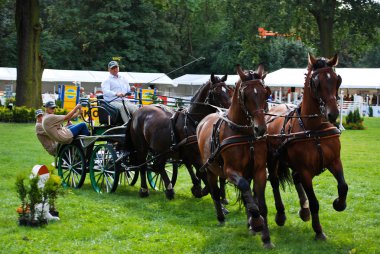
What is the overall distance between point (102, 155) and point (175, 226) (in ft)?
11.9

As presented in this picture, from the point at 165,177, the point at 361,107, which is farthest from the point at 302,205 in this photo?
the point at 361,107

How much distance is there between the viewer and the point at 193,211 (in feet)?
32.7

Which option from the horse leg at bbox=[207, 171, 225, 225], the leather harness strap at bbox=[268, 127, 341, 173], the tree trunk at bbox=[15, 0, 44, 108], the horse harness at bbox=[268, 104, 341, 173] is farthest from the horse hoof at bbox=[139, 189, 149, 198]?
the tree trunk at bbox=[15, 0, 44, 108]

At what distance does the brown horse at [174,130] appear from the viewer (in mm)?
10016

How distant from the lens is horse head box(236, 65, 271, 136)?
23.6ft

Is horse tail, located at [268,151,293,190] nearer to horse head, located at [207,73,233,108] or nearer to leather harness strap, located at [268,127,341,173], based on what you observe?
leather harness strap, located at [268,127,341,173]

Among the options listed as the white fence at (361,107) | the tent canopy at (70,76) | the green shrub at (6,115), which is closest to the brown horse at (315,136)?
the green shrub at (6,115)

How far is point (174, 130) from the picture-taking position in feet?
35.6

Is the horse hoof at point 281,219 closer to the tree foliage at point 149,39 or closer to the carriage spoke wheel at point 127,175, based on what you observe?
the carriage spoke wheel at point 127,175

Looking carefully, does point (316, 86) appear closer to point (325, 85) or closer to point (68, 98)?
point (325, 85)

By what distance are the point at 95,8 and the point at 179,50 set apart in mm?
10389

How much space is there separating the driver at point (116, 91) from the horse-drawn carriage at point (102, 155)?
0.12m

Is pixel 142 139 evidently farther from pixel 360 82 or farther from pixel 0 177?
pixel 360 82

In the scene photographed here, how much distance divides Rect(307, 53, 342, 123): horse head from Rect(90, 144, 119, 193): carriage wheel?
4.94 metres
